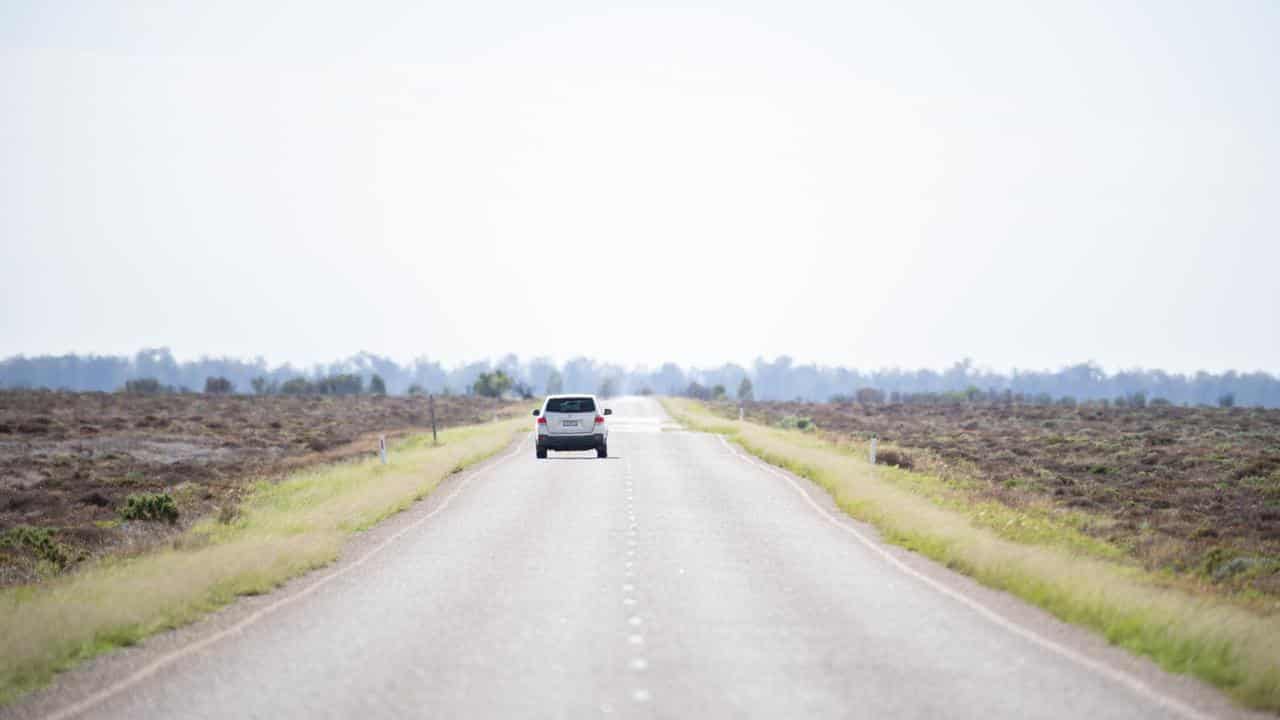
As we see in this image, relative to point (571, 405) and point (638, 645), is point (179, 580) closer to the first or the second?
point (638, 645)

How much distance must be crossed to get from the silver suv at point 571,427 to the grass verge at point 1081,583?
871 cm

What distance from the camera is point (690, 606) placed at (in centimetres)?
1017

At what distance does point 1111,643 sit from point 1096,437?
46.2 m

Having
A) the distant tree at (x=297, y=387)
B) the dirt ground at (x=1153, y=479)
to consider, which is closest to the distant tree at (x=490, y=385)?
the distant tree at (x=297, y=387)

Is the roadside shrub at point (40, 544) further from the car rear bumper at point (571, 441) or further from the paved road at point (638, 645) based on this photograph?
the car rear bumper at point (571, 441)

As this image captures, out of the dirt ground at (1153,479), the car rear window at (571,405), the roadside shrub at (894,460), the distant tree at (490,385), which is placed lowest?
the dirt ground at (1153,479)

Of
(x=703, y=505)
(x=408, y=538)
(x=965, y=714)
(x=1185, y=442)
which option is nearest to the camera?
(x=965, y=714)

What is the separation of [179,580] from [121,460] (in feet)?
103

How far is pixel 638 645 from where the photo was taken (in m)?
8.51

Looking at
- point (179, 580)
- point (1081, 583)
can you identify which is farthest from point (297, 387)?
point (1081, 583)

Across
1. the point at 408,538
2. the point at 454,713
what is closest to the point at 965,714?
the point at 454,713

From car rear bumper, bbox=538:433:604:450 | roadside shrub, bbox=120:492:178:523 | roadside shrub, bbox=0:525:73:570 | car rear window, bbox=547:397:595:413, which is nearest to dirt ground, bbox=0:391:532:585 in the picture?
roadside shrub, bbox=0:525:73:570

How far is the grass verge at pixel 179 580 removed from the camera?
28.1ft

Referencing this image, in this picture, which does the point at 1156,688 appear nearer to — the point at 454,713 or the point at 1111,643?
the point at 1111,643
